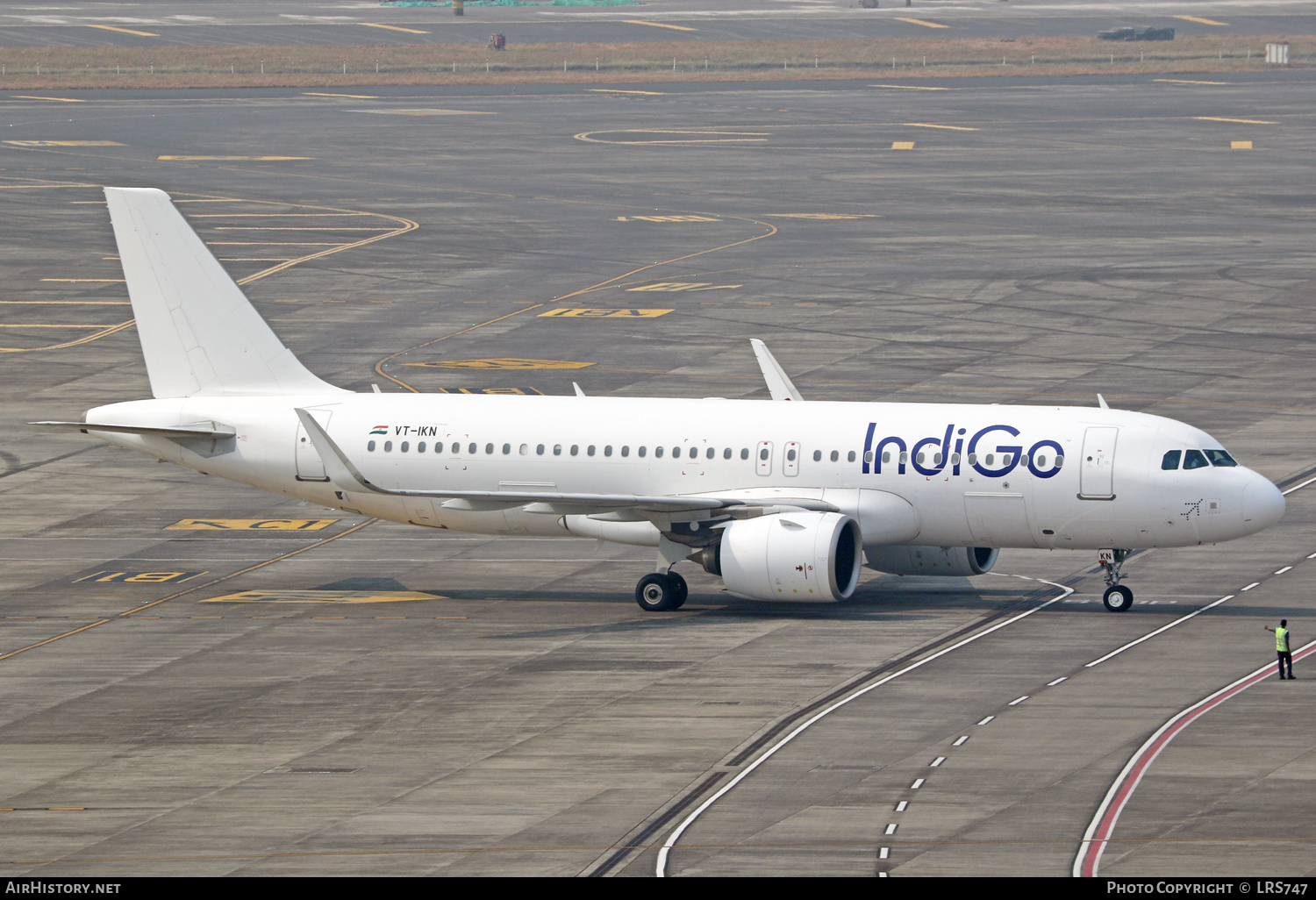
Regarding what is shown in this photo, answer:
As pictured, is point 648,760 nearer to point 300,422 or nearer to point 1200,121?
point 300,422

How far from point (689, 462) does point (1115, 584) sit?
36.3 feet

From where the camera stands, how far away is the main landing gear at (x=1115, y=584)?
51625 millimetres

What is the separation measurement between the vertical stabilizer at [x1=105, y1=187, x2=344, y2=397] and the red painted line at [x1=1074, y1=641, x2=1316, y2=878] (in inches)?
1008

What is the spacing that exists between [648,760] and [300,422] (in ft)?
64.0

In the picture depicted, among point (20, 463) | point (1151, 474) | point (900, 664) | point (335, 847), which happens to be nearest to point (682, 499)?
point (900, 664)

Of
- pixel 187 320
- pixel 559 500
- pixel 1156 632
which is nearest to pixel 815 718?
Answer: pixel 1156 632

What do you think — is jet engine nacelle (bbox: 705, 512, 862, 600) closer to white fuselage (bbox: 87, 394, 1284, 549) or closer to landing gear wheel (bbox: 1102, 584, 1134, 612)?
white fuselage (bbox: 87, 394, 1284, 549)

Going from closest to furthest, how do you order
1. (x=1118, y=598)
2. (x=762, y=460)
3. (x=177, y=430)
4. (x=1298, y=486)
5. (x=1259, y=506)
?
1. (x=1259, y=506)
2. (x=1118, y=598)
3. (x=762, y=460)
4. (x=177, y=430)
5. (x=1298, y=486)

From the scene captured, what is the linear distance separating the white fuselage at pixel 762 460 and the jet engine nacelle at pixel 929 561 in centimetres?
172

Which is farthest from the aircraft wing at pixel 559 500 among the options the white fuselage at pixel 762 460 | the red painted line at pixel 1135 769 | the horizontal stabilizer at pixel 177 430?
the red painted line at pixel 1135 769

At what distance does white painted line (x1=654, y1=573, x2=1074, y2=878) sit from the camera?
34.4 m

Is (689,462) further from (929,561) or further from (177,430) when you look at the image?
(177,430)

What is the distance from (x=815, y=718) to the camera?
42281 mm

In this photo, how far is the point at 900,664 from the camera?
46656 millimetres
